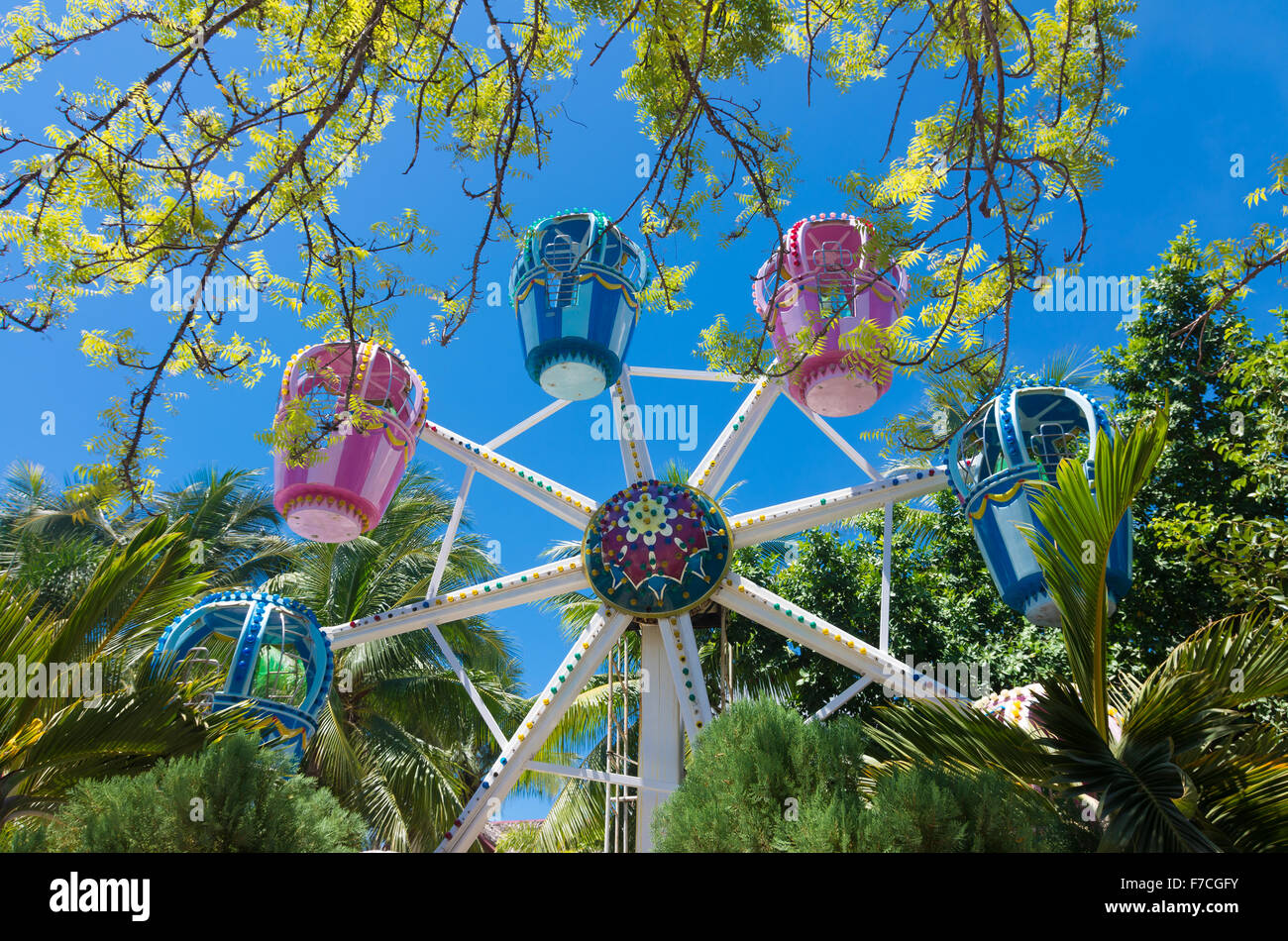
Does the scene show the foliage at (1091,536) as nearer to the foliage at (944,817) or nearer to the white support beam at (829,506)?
the foliage at (944,817)

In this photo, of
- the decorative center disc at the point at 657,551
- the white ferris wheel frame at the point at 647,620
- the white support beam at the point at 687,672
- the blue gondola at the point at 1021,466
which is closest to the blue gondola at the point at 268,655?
the white ferris wheel frame at the point at 647,620

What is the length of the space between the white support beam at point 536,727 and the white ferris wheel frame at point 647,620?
0.01m

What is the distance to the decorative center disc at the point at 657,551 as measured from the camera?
899cm

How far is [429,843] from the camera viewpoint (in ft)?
46.6

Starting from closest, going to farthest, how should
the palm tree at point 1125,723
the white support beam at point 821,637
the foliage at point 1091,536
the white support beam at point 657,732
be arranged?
the palm tree at point 1125,723 → the foliage at point 1091,536 → the white support beam at point 821,637 → the white support beam at point 657,732

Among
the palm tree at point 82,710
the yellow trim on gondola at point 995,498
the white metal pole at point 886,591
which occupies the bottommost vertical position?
the palm tree at point 82,710

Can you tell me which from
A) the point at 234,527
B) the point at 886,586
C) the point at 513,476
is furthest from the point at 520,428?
the point at 234,527

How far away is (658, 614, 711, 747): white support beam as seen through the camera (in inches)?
328

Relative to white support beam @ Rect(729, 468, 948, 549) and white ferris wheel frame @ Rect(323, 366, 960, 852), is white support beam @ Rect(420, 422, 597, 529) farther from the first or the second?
white support beam @ Rect(729, 468, 948, 549)

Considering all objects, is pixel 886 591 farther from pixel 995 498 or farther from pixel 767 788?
pixel 767 788
